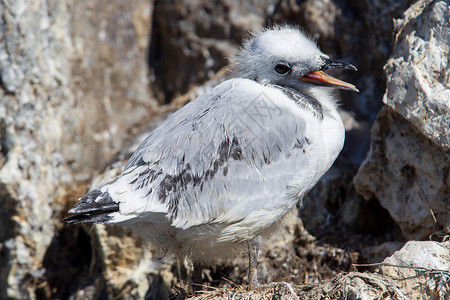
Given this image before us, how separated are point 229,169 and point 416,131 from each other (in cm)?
132

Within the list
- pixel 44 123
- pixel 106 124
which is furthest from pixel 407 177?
pixel 106 124

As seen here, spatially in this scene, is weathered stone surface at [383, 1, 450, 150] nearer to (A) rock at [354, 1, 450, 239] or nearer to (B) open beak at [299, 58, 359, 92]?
(A) rock at [354, 1, 450, 239]

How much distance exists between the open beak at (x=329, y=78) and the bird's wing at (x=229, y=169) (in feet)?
0.97

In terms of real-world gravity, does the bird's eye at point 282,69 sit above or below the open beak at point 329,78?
above

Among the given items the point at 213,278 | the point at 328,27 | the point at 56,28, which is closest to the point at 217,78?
the point at 328,27

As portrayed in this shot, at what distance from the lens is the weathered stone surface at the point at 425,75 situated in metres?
3.28

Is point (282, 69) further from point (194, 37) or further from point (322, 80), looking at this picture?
point (194, 37)

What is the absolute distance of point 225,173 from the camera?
318cm

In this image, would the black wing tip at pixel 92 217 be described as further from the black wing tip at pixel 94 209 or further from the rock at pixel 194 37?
the rock at pixel 194 37

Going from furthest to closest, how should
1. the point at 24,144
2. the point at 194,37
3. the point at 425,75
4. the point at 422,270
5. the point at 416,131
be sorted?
the point at 194,37 → the point at 24,144 → the point at 416,131 → the point at 425,75 → the point at 422,270

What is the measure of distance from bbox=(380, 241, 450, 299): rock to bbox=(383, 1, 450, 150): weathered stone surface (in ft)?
2.19

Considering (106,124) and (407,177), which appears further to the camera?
(106,124)

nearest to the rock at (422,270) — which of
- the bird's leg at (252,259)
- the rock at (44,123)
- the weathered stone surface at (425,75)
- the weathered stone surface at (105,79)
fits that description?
the weathered stone surface at (425,75)

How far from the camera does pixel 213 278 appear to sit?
14.0 feet
